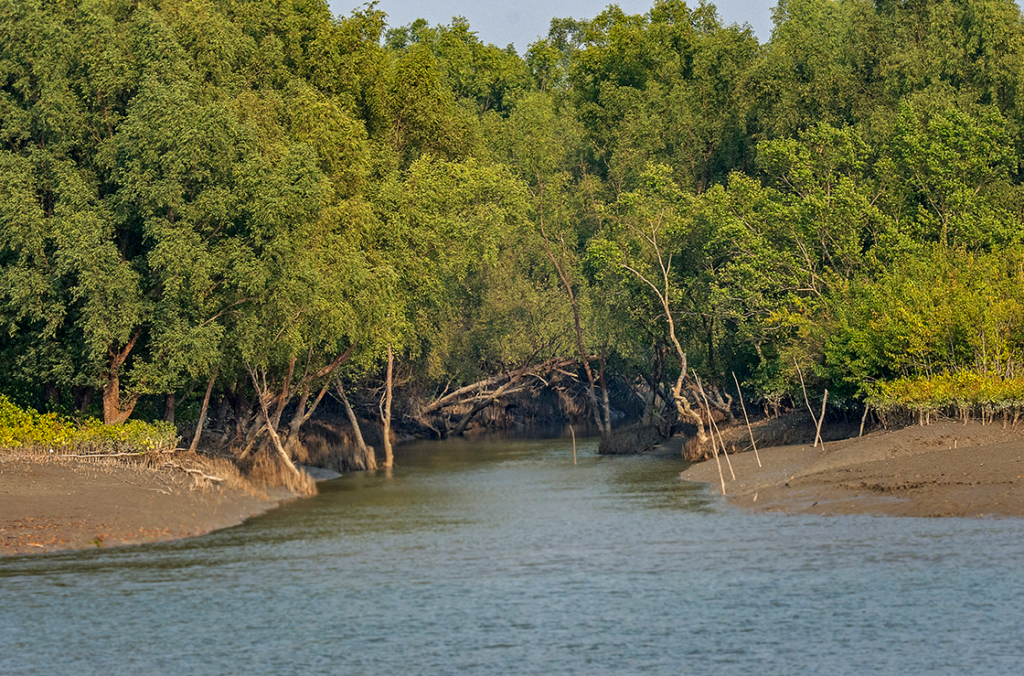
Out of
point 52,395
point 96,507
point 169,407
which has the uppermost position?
point 52,395

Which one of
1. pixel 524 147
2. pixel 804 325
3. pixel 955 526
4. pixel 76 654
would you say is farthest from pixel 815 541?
pixel 524 147

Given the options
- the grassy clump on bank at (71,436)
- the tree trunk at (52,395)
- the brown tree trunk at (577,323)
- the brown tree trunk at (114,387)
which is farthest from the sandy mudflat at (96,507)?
the brown tree trunk at (577,323)

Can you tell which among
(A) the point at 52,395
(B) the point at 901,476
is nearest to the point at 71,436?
(A) the point at 52,395

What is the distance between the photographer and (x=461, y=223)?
5909 cm

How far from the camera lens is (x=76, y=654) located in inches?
855

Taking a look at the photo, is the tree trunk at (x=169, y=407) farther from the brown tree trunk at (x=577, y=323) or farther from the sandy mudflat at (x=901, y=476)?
the brown tree trunk at (x=577, y=323)

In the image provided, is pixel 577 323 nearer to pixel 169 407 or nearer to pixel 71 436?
pixel 169 407

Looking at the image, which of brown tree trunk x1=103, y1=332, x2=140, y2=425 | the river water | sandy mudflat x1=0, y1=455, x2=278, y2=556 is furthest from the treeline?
the river water

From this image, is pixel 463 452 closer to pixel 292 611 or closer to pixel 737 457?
pixel 737 457

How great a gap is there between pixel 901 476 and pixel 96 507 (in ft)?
76.2

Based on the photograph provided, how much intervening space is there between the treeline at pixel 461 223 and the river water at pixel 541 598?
9.90 m

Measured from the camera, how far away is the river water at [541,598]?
20812 mm

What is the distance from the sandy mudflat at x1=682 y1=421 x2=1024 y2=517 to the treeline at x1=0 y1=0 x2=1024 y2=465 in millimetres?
1936

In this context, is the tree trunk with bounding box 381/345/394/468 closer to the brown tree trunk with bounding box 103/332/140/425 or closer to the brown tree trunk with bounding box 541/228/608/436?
the brown tree trunk with bounding box 541/228/608/436
